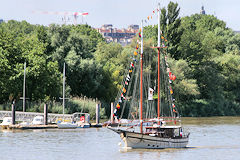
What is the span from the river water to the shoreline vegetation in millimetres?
18426

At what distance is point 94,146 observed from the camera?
188 feet

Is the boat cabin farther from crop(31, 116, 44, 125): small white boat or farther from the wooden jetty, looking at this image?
crop(31, 116, 44, 125): small white boat

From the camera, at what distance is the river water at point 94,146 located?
162 ft

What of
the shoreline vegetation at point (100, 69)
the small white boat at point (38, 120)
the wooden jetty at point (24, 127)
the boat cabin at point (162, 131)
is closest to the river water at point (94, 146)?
the boat cabin at point (162, 131)

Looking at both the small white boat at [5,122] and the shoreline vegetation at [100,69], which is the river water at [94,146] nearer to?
the small white boat at [5,122]

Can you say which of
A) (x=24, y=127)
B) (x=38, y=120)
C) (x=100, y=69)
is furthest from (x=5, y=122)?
(x=100, y=69)

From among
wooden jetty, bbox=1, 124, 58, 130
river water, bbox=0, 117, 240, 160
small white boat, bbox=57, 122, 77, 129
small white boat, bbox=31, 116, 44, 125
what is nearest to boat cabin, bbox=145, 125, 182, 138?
river water, bbox=0, 117, 240, 160

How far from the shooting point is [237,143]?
202 feet

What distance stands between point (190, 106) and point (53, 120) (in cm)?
3797

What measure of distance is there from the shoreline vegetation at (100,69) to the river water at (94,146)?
60.5 ft

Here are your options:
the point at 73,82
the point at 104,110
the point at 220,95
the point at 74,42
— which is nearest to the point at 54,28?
the point at 74,42

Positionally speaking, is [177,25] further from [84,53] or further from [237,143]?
[237,143]

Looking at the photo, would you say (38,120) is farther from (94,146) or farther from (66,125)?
(94,146)

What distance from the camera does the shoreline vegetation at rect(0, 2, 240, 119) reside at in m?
91.3
